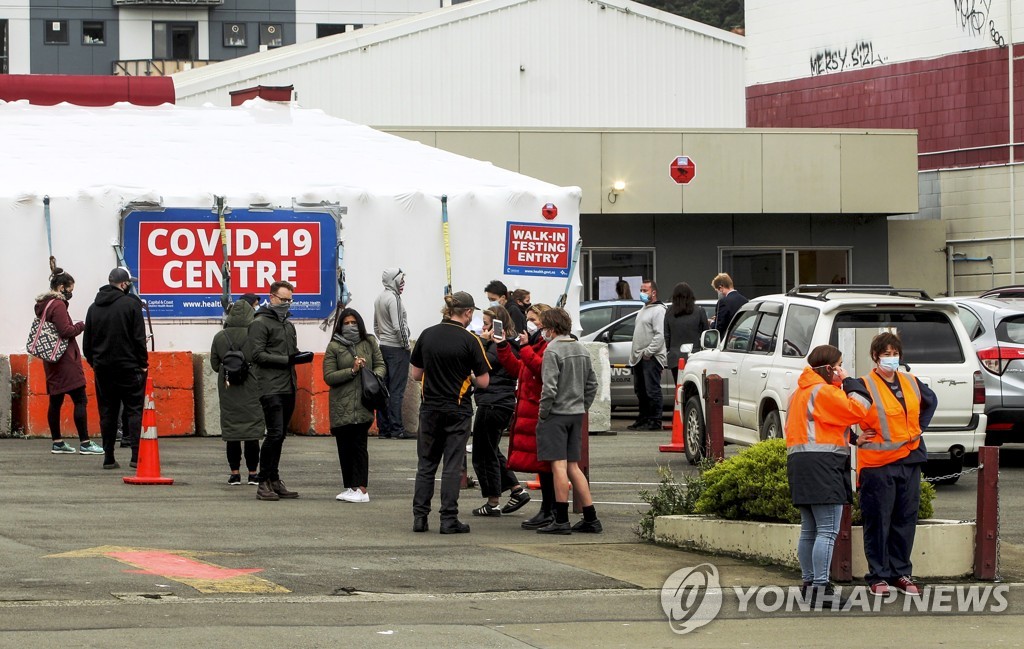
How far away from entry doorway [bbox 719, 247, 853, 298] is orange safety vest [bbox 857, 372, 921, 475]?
75.7 ft

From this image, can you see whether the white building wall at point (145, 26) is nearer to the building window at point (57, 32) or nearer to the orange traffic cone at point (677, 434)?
the building window at point (57, 32)

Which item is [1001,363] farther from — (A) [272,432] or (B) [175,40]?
(B) [175,40]

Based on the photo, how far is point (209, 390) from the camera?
1950 centimetres

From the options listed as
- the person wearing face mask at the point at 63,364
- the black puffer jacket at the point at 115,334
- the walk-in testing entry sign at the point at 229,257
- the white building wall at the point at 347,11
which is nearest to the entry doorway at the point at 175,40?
the white building wall at the point at 347,11

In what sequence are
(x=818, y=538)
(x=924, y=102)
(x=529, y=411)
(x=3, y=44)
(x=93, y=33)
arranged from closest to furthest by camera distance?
(x=818, y=538) < (x=529, y=411) < (x=924, y=102) < (x=3, y=44) < (x=93, y=33)

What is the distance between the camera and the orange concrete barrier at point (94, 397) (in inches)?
740

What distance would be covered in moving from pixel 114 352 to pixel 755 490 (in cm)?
737

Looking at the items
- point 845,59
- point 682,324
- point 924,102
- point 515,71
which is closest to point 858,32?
point 845,59

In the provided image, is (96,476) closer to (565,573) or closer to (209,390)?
(209,390)

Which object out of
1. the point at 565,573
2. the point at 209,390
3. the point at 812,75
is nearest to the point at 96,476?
the point at 209,390

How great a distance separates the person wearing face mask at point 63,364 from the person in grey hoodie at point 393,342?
387 centimetres

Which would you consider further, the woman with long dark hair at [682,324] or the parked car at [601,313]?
the parked car at [601,313]

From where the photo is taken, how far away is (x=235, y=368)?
14.3 metres

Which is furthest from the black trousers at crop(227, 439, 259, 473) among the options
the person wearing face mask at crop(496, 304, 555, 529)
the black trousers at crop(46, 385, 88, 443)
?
the person wearing face mask at crop(496, 304, 555, 529)
